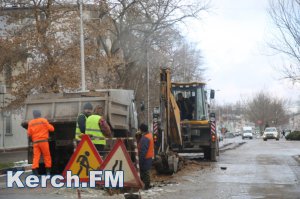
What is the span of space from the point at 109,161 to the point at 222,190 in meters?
3.34

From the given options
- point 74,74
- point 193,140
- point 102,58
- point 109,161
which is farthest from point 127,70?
point 109,161

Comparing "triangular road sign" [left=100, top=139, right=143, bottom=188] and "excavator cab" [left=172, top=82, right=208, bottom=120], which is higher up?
"excavator cab" [left=172, top=82, right=208, bottom=120]

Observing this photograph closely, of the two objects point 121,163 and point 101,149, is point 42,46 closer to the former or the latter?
point 101,149

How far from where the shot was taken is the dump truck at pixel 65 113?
612 inches

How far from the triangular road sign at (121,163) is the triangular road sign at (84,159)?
1.11 feet

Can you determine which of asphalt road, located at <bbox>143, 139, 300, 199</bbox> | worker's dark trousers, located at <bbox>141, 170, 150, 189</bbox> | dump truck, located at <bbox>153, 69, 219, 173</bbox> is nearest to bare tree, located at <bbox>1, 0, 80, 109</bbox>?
dump truck, located at <bbox>153, 69, 219, 173</bbox>

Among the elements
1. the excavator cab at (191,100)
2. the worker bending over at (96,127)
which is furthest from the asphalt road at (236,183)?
the excavator cab at (191,100)

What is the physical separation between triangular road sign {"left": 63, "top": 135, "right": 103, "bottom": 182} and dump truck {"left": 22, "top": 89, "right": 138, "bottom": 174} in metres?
4.50

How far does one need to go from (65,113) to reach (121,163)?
518 centimetres

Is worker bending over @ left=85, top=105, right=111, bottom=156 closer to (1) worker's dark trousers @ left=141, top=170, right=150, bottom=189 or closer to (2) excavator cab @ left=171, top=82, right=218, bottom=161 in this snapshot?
(1) worker's dark trousers @ left=141, top=170, right=150, bottom=189

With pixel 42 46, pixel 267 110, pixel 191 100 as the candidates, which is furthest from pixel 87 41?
pixel 267 110

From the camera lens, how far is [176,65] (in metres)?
53.7

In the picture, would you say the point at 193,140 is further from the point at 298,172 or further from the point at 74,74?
the point at 74,74

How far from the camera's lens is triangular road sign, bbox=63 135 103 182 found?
1036 centimetres
